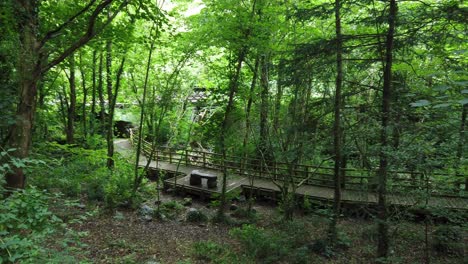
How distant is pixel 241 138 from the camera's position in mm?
9469

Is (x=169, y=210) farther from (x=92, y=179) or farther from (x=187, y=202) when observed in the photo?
(x=92, y=179)

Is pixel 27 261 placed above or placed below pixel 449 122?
below

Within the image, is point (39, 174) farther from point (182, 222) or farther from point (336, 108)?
point (336, 108)

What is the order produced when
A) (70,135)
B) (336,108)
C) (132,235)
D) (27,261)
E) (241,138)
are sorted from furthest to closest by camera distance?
(70,135)
(241,138)
(132,235)
(336,108)
(27,261)

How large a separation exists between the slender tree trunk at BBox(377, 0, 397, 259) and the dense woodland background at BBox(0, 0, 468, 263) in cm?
2

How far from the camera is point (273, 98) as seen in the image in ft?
28.7

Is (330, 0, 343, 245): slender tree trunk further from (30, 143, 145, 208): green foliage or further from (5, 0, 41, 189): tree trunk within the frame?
(30, 143, 145, 208): green foliage

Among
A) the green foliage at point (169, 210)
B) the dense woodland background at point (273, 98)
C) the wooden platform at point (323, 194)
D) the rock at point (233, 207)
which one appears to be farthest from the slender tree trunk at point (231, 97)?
the wooden platform at point (323, 194)

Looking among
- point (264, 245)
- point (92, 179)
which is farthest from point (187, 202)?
point (264, 245)

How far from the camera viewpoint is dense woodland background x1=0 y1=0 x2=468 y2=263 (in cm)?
347

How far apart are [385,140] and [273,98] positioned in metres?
4.28

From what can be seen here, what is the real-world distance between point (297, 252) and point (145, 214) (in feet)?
15.6

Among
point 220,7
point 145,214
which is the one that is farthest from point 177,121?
point 220,7

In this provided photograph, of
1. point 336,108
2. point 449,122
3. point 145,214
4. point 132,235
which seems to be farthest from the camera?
point 145,214
